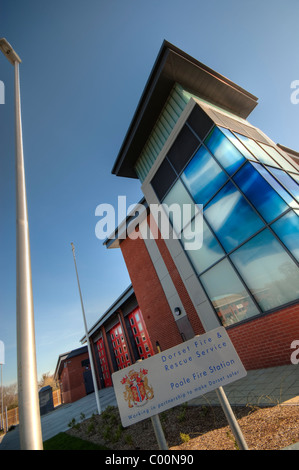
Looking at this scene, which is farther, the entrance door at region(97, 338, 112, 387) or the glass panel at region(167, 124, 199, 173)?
the entrance door at region(97, 338, 112, 387)

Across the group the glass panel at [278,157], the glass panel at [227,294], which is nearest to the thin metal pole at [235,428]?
the glass panel at [227,294]

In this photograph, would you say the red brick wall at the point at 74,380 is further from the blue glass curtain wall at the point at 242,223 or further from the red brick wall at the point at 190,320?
the blue glass curtain wall at the point at 242,223

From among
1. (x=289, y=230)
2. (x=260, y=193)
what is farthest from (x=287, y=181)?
(x=289, y=230)

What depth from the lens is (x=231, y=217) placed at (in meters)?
7.82

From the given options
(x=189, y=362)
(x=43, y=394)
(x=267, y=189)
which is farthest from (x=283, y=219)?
(x=43, y=394)

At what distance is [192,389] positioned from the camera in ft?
8.83

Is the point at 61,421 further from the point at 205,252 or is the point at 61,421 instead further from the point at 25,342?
the point at 25,342

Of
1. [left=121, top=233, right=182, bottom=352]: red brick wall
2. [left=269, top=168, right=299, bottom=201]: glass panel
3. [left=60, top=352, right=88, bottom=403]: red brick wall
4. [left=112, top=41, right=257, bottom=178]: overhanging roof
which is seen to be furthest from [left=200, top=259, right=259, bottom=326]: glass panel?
[left=60, top=352, right=88, bottom=403]: red brick wall

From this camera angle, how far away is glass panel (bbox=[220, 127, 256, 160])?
806 cm

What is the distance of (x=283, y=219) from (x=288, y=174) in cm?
340

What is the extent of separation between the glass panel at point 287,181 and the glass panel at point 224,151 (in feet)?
4.96

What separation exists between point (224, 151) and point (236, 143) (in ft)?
2.00

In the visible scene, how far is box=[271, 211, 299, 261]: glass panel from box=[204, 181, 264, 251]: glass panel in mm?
527

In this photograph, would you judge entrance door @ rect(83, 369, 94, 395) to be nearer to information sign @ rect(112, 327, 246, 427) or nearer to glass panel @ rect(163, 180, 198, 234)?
glass panel @ rect(163, 180, 198, 234)
